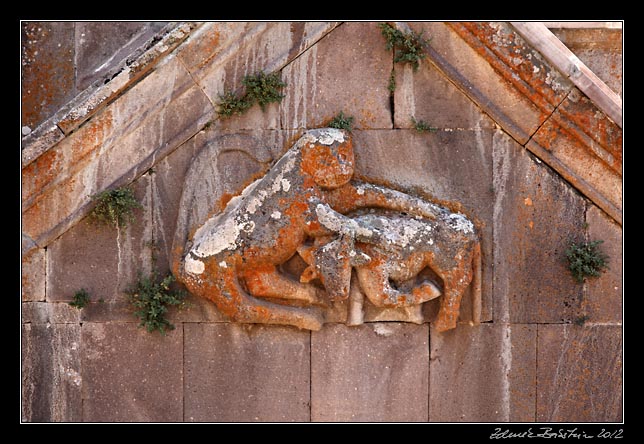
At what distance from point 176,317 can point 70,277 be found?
3.19 ft

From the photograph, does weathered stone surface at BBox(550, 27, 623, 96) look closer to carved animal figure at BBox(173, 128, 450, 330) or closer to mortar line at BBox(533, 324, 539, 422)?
carved animal figure at BBox(173, 128, 450, 330)

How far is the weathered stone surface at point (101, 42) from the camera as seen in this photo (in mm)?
6586

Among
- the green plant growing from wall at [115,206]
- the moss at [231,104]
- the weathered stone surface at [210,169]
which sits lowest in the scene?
the green plant growing from wall at [115,206]

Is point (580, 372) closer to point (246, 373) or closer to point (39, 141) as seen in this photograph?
point (246, 373)

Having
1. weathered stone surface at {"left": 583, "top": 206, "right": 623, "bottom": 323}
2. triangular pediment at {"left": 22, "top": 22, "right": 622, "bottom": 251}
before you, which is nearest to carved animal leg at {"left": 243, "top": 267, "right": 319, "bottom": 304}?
triangular pediment at {"left": 22, "top": 22, "right": 622, "bottom": 251}

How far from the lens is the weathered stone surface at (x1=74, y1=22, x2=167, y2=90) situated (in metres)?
6.59

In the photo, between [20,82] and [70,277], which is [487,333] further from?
[20,82]

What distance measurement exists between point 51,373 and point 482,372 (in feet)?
12.3

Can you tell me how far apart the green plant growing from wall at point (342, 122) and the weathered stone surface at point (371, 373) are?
5.68 ft

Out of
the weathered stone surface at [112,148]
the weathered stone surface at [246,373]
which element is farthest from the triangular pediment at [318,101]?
the weathered stone surface at [246,373]

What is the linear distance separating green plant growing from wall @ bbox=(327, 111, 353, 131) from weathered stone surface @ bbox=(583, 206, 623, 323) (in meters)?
2.23

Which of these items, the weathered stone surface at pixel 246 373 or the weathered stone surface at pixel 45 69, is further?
the weathered stone surface at pixel 45 69

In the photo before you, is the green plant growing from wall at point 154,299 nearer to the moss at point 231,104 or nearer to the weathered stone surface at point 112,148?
the weathered stone surface at point 112,148

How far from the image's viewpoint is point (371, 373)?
607 centimetres
